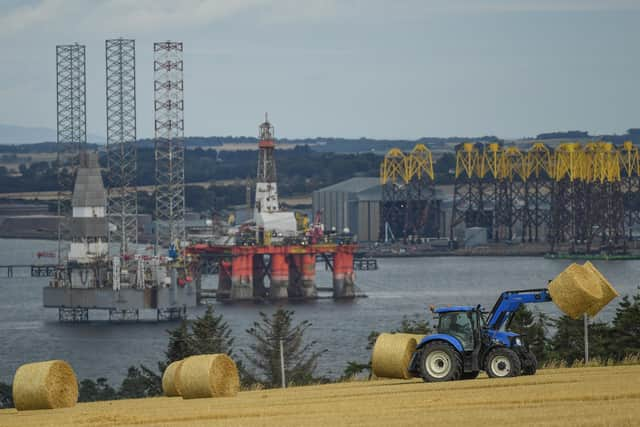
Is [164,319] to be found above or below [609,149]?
below

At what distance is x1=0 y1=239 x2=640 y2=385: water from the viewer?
222 feet

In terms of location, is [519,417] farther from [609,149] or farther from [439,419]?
[609,149]

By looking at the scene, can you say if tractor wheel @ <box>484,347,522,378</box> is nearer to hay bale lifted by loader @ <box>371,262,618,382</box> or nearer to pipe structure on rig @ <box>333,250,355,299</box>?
hay bale lifted by loader @ <box>371,262,618,382</box>

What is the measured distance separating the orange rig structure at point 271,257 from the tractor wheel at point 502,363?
7574 centimetres

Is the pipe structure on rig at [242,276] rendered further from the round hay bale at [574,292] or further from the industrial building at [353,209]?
the round hay bale at [574,292]

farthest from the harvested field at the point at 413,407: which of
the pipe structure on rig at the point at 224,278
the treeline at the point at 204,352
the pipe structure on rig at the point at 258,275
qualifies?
the pipe structure on rig at the point at 258,275

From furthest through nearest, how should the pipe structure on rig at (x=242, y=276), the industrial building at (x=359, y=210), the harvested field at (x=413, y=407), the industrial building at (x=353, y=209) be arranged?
the industrial building at (x=353, y=209) → the industrial building at (x=359, y=210) → the pipe structure on rig at (x=242, y=276) → the harvested field at (x=413, y=407)

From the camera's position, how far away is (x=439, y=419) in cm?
2153

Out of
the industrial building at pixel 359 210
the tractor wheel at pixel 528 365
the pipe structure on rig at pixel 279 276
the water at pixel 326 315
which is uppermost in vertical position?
the industrial building at pixel 359 210

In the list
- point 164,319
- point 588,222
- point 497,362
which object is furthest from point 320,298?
point 497,362

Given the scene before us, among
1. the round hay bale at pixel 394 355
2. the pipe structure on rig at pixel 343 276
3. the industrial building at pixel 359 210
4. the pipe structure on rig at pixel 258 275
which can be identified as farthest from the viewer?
the industrial building at pixel 359 210

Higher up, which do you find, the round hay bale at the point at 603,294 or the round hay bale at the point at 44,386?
the round hay bale at the point at 603,294

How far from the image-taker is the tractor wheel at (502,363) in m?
26.6

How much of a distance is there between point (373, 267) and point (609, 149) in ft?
104
